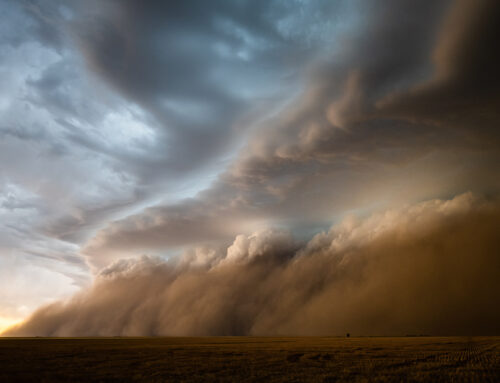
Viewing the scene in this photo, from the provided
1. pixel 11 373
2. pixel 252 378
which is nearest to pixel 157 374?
pixel 252 378

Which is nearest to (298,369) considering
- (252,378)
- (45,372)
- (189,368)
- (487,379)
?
(252,378)

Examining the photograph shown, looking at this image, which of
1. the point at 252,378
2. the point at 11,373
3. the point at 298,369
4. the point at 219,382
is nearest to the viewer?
the point at 219,382

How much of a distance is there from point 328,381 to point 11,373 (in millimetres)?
27440

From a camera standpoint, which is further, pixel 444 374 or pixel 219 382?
pixel 444 374

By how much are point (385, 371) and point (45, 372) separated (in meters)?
30.9

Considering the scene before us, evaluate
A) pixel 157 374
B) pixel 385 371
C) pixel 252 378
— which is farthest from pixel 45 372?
pixel 385 371

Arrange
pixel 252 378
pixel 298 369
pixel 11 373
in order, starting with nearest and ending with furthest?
pixel 252 378, pixel 11 373, pixel 298 369

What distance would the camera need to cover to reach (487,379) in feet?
Answer: 88.8

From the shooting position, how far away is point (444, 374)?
100 ft

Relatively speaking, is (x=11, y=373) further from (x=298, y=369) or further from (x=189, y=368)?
(x=298, y=369)

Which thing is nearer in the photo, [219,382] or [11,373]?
[219,382]

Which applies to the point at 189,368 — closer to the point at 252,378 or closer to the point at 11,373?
the point at 252,378

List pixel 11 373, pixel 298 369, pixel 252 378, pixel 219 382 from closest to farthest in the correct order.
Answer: pixel 219 382 → pixel 252 378 → pixel 11 373 → pixel 298 369

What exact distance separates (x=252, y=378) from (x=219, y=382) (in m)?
3.30
